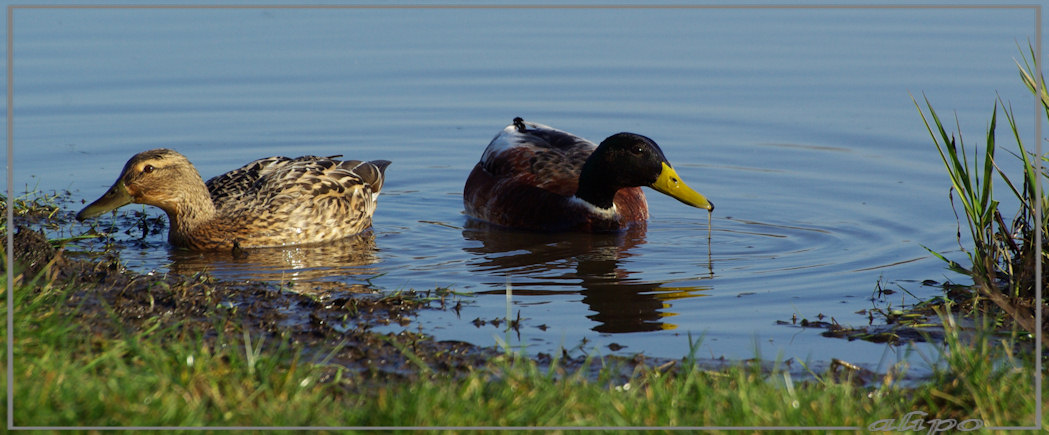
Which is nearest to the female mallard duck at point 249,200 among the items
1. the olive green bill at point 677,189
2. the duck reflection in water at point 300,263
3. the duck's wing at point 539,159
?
the duck reflection in water at point 300,263

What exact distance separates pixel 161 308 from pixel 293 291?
988 millimetres

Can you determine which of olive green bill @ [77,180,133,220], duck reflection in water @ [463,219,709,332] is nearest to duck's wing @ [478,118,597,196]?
duck reflection in water @ [463,219,709,332]

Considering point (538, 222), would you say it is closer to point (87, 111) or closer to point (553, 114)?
point (553, 114)

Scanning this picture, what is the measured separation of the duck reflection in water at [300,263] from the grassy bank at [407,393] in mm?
2531

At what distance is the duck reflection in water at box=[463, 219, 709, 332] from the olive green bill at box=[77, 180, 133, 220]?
248 cm

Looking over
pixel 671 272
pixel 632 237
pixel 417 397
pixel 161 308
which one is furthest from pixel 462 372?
pixel 632 237

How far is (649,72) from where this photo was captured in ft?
44.0

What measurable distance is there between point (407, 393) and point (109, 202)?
474 centimetres

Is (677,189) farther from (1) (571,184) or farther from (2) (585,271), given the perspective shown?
(2) (585,271)

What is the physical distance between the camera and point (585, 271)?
7.83m

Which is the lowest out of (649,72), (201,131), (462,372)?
(462,372)

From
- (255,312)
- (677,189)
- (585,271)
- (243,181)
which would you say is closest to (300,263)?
(243,181)

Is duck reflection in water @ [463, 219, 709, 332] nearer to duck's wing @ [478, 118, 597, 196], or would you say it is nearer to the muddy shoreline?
duck's wing @ [478, 118, 597, 196]

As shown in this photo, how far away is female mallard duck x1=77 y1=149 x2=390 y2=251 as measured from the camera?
814 centimetres
